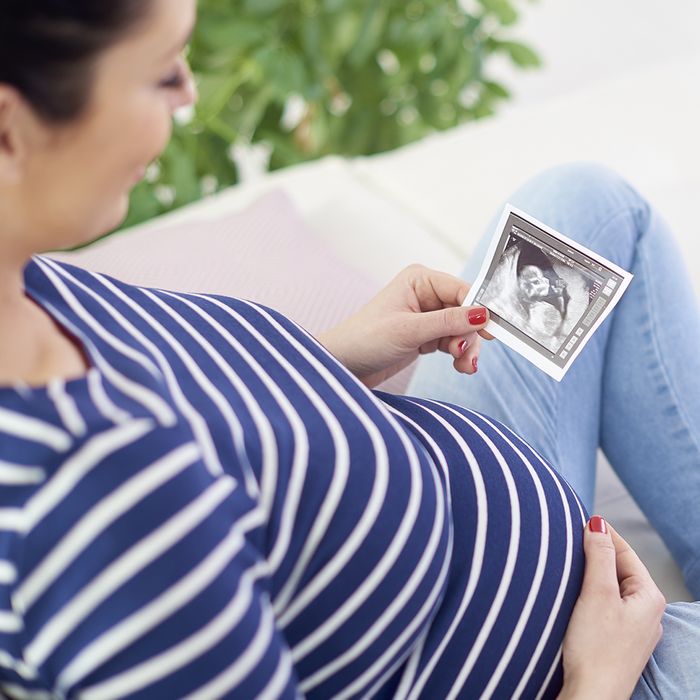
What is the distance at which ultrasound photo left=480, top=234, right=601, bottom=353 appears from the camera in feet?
3.40

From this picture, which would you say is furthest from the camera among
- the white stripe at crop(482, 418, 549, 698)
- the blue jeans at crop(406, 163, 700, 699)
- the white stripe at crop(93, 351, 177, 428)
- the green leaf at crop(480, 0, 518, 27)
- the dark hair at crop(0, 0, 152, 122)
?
the green leaf at crop(480, 0, 518, 27)

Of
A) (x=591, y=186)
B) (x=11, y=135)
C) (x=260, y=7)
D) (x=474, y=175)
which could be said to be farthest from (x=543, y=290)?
(x=260, y=7)

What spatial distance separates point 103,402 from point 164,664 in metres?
0.18

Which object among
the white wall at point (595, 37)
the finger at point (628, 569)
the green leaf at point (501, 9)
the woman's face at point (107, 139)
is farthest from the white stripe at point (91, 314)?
the white wall at point (595, 37)

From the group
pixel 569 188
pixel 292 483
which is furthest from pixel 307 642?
pixel 569 188

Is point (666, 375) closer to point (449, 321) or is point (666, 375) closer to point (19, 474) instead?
point (449, 321)

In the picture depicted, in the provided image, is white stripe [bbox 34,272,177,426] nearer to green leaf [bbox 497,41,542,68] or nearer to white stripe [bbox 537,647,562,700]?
white stripe [bbox 537,647,562,700]

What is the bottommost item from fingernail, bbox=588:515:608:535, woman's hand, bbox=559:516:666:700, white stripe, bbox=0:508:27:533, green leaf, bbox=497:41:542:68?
woman's hand, bbox=559:516:666:700

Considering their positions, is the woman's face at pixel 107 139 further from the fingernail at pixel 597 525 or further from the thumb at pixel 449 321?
the fingernail at pixel 597 525

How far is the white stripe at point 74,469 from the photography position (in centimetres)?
60

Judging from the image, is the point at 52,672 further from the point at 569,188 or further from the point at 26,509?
the point at 569,188

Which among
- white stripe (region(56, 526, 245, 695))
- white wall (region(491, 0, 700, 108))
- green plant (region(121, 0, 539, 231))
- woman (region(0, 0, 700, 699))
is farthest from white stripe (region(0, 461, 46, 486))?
white wall (region(491, 0, 700, 108))

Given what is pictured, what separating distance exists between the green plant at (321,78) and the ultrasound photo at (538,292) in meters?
1.04

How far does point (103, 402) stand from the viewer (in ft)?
2.10
